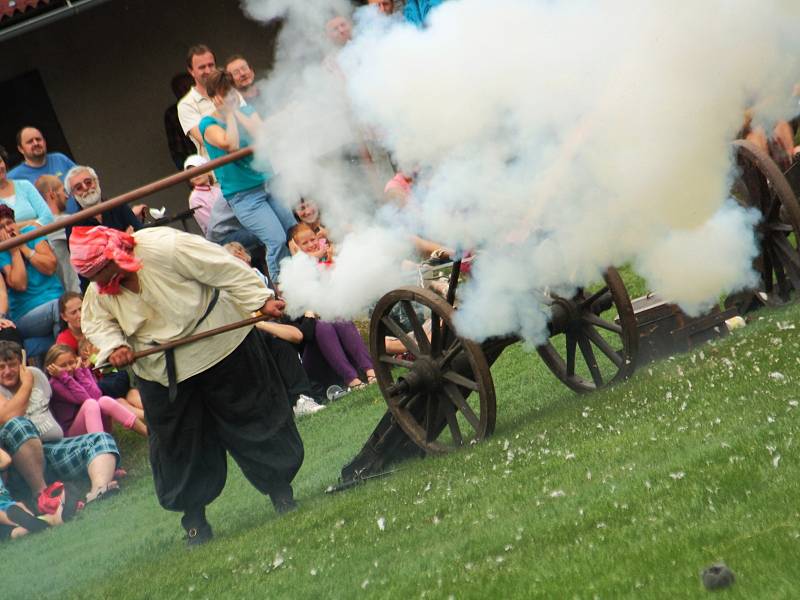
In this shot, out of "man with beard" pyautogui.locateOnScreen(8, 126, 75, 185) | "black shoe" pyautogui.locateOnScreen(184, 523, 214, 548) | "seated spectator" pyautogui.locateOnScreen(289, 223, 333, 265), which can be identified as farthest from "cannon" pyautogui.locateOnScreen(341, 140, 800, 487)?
"man with beard" pyautogui.locateOnScreen(8, 126, 75, 185)

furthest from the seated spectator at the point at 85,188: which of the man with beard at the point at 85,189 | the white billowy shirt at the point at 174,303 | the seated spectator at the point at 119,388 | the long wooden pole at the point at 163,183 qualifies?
the white billowy shirt at the point at 174,303

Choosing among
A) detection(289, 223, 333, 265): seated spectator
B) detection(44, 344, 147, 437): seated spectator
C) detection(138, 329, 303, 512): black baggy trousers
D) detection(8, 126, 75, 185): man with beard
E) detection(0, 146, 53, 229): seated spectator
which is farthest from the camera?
detection(8, 126, 75, 185): man with beard

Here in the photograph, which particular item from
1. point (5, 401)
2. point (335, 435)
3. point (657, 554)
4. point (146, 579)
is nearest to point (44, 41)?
point (5, 401)

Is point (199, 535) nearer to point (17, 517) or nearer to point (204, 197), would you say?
point (17, 517)

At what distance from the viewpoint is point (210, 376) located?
26.7 feet

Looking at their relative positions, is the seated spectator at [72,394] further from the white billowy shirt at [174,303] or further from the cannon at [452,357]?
the cannon at [452,357]

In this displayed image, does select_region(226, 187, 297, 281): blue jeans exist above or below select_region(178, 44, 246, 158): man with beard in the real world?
below

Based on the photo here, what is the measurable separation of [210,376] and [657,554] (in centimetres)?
396

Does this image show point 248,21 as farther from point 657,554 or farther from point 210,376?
point 657,554

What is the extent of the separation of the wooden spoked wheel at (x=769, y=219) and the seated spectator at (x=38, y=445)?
525 cm

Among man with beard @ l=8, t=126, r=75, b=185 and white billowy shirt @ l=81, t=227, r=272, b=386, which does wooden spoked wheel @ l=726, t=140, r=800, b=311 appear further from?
man with beard @ l=8, t=126, r=75, b=185

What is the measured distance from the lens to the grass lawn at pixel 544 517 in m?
4.80

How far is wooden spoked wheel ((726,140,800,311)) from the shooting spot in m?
8.76

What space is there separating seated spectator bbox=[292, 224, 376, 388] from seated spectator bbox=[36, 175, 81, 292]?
2.10 meters
